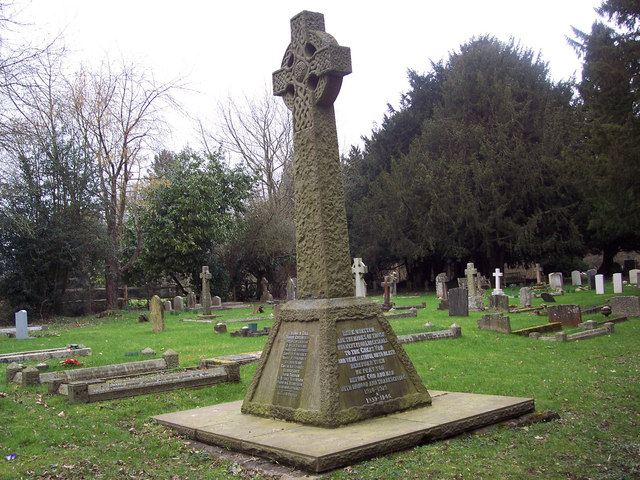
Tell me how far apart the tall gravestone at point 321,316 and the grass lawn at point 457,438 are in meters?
0.92

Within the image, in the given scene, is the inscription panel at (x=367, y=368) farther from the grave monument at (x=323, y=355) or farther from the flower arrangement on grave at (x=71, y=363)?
the flower arrangement on grave at (x=71, y=363)

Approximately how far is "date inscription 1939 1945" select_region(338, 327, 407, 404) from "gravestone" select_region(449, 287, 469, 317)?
13.4 metres

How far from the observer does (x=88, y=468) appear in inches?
223

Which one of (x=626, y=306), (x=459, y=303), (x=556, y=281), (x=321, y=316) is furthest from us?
(x=556, y=281)

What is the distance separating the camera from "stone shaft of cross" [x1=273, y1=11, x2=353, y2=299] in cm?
653

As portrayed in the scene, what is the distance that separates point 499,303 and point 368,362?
1453 centimetres

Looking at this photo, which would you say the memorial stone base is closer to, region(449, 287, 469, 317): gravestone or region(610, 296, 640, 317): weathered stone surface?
region(610, 296, 640, 317): weathered stone surface

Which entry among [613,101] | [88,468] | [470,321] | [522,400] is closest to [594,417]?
[522,400]

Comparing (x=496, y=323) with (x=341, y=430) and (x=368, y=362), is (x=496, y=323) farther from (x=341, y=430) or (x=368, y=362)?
(x=341, y=430)

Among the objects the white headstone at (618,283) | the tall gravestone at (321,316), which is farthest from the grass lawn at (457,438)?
the white headstone at (618,283)

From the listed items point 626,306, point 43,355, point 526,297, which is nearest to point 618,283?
point 526,297

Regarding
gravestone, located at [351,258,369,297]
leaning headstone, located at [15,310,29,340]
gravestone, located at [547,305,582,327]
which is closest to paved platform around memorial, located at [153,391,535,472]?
gravestone, located at [547,305,582,327]

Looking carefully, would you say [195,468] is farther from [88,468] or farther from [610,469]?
[610,469]

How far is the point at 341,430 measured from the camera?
570 centimetres
